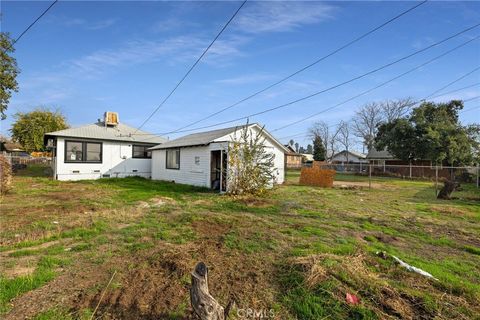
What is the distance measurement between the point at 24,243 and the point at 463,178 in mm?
29201

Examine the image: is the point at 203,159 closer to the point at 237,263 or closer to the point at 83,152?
the point at 83,152

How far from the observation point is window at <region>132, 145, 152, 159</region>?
18.9 metres

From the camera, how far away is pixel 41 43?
8.50m

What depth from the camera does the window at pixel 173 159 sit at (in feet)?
52.0

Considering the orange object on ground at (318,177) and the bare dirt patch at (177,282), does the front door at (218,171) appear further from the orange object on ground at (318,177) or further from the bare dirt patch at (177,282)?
the bare dirt patch at (177,282)

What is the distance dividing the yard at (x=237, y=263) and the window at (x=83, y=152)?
953 centimetres

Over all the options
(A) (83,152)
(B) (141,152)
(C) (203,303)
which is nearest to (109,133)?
A: (A) (83,152)

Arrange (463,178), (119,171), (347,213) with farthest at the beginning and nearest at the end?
(463,178)
(119,171)
(347,213)

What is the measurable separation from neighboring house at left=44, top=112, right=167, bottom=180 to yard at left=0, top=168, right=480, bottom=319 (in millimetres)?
9358

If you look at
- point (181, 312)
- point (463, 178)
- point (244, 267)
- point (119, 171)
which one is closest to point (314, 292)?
point (244, 267)

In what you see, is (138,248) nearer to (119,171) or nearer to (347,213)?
(347,213)

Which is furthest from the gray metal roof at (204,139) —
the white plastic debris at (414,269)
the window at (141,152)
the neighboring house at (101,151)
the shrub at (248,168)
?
the white plastic debris at (414,269)

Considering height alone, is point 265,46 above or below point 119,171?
above

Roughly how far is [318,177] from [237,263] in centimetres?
1390
